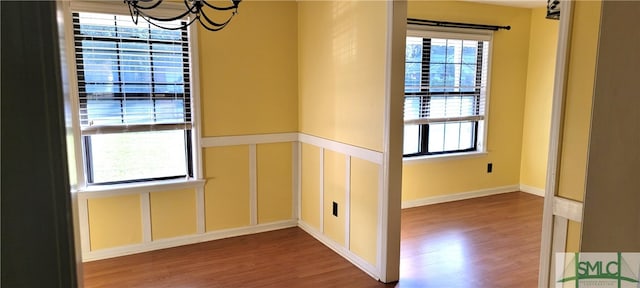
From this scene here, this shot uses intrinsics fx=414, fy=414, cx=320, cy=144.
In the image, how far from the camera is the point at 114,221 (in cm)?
345

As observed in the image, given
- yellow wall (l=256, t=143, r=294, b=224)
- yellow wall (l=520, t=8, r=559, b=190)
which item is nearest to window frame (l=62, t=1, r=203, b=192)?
yellow wall (l=256, t=143, r=294, b=224)

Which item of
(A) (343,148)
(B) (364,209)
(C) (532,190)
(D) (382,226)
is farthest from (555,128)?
(C) (532,190)

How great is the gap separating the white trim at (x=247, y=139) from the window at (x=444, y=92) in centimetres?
143

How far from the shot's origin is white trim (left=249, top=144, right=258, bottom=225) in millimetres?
3934

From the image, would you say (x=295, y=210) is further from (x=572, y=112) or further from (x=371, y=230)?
(x=572, y=112)

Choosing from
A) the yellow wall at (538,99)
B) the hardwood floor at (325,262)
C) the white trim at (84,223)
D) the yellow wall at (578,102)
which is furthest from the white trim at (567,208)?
the yellow wall at (538,99)

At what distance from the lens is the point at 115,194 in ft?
11.2

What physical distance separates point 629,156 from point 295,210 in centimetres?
375

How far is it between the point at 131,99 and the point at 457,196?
3.84 meters

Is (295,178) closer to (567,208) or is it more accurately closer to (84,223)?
(84,223)

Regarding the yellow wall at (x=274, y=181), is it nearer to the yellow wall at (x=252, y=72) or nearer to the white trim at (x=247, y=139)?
the white trim at (x=247, y=139)

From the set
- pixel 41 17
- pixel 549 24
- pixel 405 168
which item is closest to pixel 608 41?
pixel 41 17

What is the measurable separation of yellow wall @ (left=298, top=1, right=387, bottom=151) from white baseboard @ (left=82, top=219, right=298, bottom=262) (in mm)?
1005

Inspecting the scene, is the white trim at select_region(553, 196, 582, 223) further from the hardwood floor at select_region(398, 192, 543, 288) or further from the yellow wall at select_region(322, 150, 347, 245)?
the yellow wall at select_region(322, 150, 347, 245)
